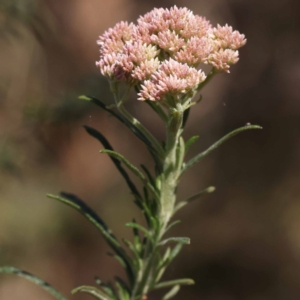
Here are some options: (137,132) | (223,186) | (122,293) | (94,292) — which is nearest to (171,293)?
(122,293)

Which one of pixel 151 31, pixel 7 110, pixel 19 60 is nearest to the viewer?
pixel 151 31

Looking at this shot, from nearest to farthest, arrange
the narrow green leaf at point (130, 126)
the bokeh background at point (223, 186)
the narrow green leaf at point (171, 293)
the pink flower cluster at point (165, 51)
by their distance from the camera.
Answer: the pink flower cluster at point (165, 51) → the narrow green leaf at point (130, 126) → the narrow green leaf at point (171, 293) → the bokeh background at point (223, 186)

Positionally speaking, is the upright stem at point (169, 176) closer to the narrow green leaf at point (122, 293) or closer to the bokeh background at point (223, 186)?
the narrow green leaf at point (122, 293)

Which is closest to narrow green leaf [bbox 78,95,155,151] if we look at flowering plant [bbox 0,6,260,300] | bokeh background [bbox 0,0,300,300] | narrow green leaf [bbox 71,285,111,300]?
flowering plant [bbox 0,6,260,300]

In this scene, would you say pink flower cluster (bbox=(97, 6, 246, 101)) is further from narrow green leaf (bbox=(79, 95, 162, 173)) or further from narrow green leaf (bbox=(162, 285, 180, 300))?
narrow green leaf (bbox=(162, 285, 180, 300))

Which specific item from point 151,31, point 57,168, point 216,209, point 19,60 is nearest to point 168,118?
point 151,31

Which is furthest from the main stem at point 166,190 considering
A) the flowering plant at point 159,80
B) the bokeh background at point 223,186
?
the bokeh background at point 223,186

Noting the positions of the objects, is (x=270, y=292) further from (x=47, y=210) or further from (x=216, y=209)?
(x=47, y=210)

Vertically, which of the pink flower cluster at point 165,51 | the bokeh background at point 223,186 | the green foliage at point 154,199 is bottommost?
the green foliage at point 154,199
